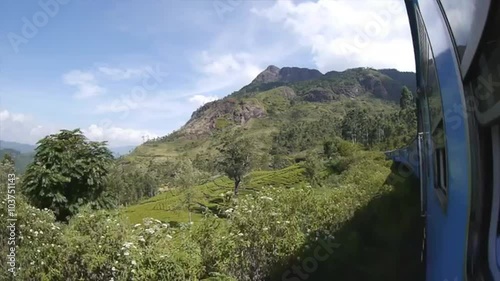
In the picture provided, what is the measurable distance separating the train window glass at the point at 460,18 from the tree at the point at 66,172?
1591cm

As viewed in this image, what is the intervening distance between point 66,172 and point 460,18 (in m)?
16.5

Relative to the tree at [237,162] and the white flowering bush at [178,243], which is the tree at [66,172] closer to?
the white flowering bush at [178,243]

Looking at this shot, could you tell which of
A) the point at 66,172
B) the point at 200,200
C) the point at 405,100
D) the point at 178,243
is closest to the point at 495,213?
the point at 178,243

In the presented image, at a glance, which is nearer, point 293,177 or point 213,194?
point 293,177

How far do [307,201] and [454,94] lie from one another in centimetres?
816

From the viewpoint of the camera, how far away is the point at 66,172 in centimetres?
1628

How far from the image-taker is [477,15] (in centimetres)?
215

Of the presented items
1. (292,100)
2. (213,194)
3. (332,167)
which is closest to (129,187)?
(213,194)

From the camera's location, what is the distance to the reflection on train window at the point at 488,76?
2.07m

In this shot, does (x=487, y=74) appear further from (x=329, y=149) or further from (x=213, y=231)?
(x=329, y=149)

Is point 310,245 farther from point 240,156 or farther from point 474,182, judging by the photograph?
point 240,156

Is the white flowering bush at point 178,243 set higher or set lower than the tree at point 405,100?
lower

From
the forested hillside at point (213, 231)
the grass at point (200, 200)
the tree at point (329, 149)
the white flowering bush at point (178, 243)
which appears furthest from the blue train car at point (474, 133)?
the tree at point (329, 149)

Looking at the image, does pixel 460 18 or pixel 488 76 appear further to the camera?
pixel 460 18
